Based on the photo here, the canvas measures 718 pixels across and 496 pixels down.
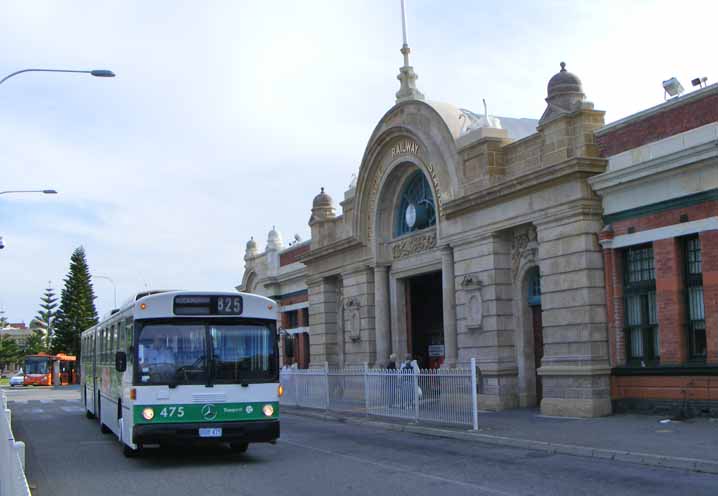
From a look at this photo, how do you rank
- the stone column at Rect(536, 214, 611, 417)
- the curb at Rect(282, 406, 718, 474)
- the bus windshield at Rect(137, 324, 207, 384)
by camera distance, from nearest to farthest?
1. the curb at Rect(282, 406, 718, 474)
2. the bus windshield at Rect(137, 324, 207, 384)
3. the stone column at Rect(536, 214, 611, 417)

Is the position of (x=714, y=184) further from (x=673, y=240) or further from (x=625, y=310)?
(x=625, y=310)

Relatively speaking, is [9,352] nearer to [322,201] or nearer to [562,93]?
[322,201]

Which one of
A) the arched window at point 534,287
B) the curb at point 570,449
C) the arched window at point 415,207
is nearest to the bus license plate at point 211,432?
the curb at point 570,449

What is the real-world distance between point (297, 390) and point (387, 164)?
27.0 ft

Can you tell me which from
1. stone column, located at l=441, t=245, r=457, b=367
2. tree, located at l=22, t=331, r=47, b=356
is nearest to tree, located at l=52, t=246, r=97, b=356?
tree, located at l=22, t=331, r=47, b=356

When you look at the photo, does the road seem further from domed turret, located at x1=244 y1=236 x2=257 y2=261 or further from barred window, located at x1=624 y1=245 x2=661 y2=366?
domed turret, located at x1=244 y1=236 x2=257 y2=261

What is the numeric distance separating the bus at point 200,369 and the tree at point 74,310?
76.4 meters

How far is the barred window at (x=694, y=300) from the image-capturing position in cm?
1798

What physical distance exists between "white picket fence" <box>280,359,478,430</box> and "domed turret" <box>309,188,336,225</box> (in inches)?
337

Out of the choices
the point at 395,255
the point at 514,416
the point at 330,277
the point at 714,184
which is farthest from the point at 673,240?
the point at 330,277

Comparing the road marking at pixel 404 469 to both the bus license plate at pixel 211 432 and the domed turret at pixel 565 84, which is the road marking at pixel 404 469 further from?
the domed turret at pixel 565 84

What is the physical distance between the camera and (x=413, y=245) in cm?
2881

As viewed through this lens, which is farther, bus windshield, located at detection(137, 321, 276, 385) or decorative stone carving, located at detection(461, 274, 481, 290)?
decorative stone carving, located at detection(461, 274, 481, 290)

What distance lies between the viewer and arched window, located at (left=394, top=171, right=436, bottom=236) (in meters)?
28.3
